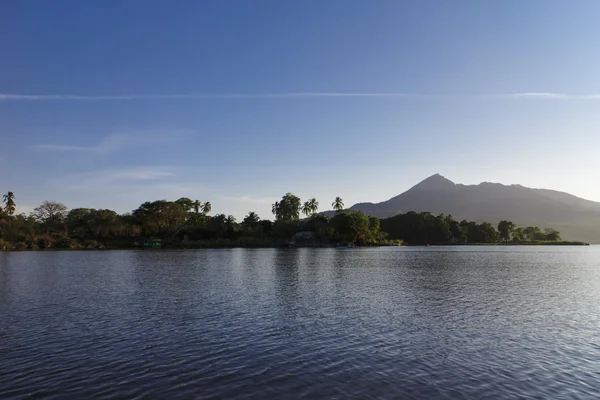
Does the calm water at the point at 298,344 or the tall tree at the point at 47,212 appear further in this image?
the tall tree at the point at 47,212

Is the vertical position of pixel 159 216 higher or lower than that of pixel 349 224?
higher

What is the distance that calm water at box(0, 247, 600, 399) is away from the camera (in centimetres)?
1558

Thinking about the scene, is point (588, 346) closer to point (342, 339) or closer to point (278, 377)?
point (342, 339)

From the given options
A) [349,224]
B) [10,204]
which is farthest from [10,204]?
[349,224]

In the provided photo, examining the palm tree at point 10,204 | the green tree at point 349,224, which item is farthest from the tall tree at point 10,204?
the green tree at point 349,224

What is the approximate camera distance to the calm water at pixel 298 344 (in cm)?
1558

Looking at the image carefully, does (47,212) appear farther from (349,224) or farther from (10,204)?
(349,224)

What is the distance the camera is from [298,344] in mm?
22219

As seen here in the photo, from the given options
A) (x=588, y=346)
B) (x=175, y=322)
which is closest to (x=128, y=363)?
(x=175, y=322)

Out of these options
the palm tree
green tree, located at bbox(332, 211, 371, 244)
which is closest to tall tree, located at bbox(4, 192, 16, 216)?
the palm tree

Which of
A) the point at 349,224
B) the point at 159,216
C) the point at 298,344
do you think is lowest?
the point at 298,344

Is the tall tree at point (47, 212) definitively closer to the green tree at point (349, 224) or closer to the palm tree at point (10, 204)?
the palm tree at point (10, 204)

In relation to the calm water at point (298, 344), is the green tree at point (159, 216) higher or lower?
higher

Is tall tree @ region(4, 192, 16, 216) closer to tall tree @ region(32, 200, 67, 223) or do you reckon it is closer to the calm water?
tall tree @ region(32, 200, 67, 223)
